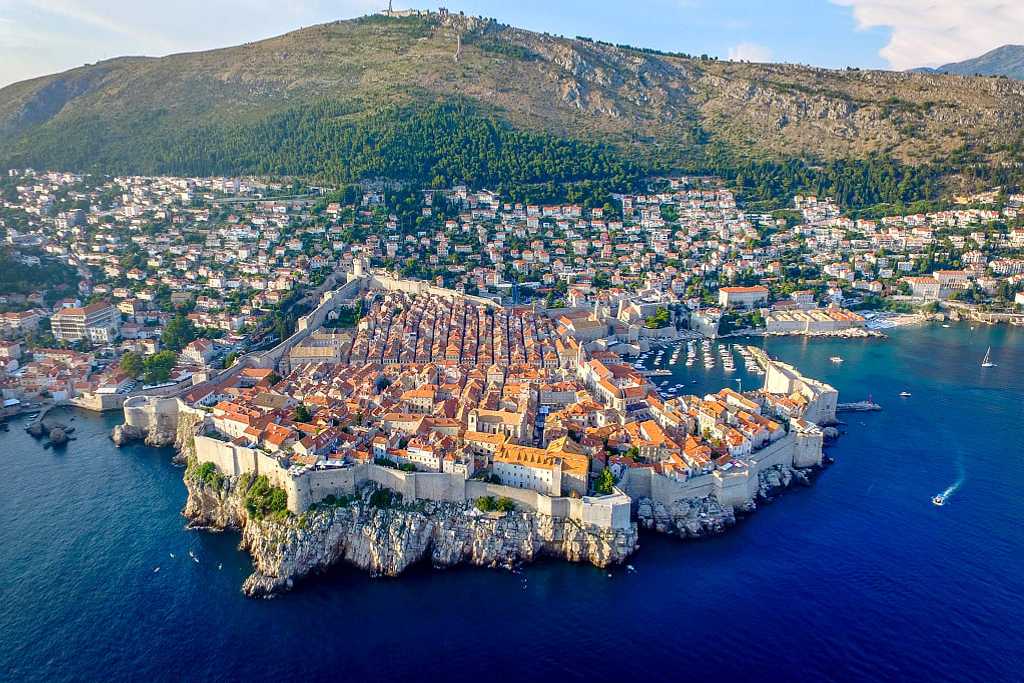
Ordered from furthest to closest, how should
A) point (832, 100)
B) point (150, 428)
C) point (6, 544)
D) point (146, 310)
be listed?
1. point (832, 100)
2. point (146, 310)
3. point (150, 428)
4. point (6, 544)

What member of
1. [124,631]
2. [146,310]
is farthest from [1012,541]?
[146,310]

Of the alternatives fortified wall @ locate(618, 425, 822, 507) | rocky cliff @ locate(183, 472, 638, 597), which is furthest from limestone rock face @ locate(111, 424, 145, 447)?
fortified wall @ locate(618, 425, 822, 507)

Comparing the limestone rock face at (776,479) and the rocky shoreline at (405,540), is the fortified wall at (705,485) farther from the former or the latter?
the rocky shoreline at (405,540)

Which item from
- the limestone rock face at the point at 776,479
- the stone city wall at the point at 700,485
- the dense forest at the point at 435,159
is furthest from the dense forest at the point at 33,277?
the limestone rock face at the point at 776,479

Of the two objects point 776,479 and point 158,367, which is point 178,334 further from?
point 776,479

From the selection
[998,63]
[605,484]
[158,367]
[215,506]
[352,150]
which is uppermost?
[998,63]

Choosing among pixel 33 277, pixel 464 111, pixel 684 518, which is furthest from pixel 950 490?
pixel 464 111

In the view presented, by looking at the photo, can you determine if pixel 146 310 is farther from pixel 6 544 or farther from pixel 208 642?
pixel 208 642
